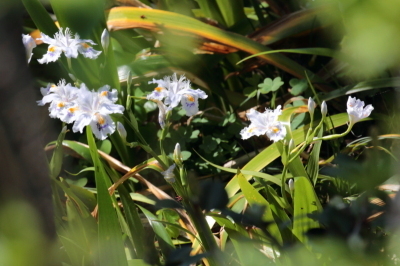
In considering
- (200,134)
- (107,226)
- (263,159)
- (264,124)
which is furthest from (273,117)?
(200,134)

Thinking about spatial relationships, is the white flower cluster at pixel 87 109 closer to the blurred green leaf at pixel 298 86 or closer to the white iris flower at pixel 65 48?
the white iris flower at pixel 65 48

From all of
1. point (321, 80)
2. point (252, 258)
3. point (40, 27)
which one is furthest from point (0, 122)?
point (321, 80)

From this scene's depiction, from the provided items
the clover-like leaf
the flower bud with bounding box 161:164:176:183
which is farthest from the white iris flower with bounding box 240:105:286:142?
the clover-like leaf

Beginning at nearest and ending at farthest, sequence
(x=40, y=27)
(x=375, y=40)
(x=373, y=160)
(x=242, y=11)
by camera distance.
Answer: (x=375, y=40) < (x=373, y=160) < (x=40, y=27) < (x=242, y=11)

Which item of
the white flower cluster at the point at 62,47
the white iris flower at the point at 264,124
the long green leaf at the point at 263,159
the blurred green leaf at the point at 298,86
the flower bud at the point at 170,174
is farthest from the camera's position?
the blurred green leaf at the point at 298,86

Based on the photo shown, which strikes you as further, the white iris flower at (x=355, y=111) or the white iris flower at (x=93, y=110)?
the white iris flower at (x=355, y=111)

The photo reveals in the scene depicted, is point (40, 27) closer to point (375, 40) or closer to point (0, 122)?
point (0, 122)

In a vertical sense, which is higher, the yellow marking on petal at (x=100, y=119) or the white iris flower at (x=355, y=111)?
the yellow marking on petal at (x=100, y=119)

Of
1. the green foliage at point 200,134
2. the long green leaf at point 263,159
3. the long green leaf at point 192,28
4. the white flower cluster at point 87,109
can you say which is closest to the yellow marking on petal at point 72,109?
the white flower cluster at point 87,109
